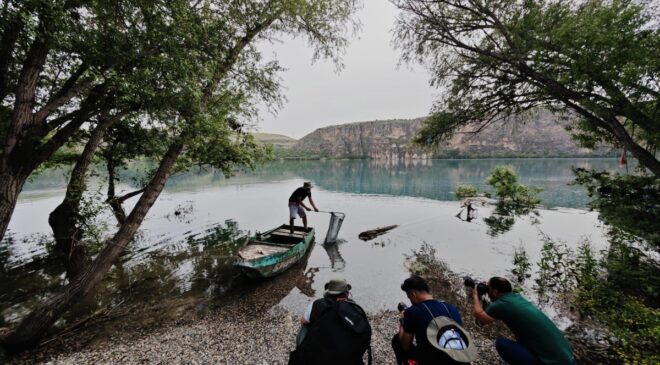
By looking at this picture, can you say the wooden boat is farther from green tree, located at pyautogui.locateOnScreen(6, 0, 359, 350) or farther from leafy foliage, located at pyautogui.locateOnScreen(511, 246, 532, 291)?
leafy foliage, located at pyautogui.locateOnScreen(511, 246, 532, 291)

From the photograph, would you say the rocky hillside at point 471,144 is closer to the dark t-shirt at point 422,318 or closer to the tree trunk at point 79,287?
the tree trunk at point 79,287

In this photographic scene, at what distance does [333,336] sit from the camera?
2766 mm

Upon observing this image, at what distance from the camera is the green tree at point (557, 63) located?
5258mm

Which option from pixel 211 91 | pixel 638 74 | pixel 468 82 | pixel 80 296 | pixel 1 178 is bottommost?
pixel 80 296

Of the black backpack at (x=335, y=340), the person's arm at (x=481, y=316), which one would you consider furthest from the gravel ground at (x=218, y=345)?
the black backpack at (x=335, y=340)

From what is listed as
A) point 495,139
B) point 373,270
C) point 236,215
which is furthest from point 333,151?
point 373,270

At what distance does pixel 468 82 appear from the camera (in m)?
9.08

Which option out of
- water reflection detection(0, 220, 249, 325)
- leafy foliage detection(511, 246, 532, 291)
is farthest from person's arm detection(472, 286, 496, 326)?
water reflection detection(0, 220, 249, 325)

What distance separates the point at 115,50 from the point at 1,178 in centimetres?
346

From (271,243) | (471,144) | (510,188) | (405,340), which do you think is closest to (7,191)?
(271,243)

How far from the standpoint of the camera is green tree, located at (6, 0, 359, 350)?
4934 millimetres

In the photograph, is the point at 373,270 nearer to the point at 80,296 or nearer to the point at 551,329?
the point at 551,329

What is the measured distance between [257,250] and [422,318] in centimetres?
845

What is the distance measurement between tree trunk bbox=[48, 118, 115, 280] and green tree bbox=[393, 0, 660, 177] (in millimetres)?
10920
